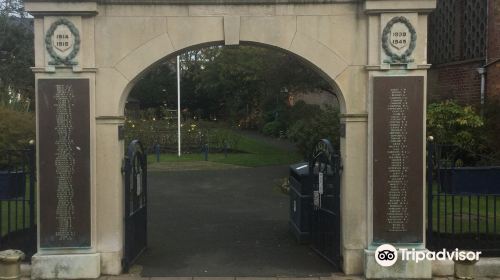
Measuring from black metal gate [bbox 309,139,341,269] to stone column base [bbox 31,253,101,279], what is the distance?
3.11m

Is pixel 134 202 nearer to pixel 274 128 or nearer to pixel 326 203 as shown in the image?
pixel 326 203

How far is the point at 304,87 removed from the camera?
18453 millimetres

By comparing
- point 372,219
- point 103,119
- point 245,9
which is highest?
point 245,9

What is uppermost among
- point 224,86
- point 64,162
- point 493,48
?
point 224,86

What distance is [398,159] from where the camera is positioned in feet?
23.6

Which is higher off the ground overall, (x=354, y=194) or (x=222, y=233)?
(x=354, y=194)

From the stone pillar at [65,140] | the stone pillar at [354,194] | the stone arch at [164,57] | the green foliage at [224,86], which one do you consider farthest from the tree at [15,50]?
the stone pillar at [354,194]

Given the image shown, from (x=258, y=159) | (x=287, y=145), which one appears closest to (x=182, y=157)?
(x=258, y=159)

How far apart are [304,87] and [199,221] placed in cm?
833

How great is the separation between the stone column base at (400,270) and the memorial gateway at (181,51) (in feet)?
0.04

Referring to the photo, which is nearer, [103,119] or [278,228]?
[103,119]

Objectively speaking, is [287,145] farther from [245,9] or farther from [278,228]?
[245,9]

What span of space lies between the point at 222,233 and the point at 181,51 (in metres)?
3.90

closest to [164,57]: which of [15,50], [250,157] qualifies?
[250,157]
